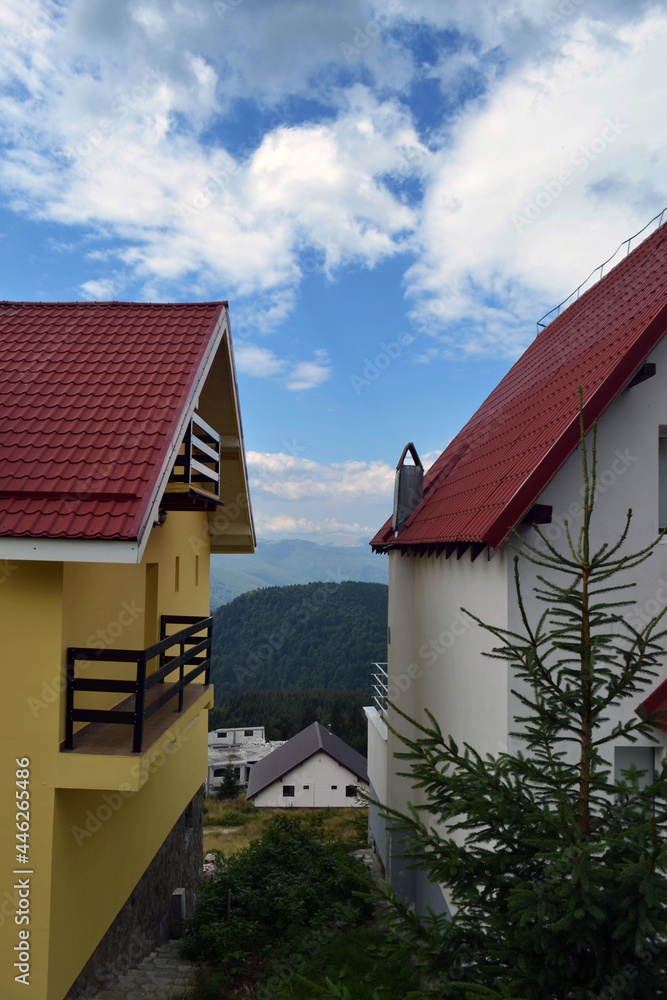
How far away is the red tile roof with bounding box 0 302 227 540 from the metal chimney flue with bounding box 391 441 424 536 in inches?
188

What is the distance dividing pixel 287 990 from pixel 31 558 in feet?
22.6

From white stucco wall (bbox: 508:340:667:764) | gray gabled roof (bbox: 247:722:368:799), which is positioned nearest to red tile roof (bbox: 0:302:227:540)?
white stucco wall (bbox: 508:340:667:764)

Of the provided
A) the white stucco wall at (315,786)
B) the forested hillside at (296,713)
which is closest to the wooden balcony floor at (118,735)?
the white stucco wall at (315,786)

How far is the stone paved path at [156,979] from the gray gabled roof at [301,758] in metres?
35.7

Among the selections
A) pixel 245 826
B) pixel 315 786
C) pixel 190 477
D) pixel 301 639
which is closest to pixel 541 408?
pixel 190 477

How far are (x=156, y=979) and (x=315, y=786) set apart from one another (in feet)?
128

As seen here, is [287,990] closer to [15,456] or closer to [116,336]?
[15,456]

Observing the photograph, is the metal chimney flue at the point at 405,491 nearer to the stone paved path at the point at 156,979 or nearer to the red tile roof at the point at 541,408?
the red tile roof at the point at 541,408

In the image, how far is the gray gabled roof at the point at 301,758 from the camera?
4475cm

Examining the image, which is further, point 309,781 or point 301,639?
Result: point 301,639

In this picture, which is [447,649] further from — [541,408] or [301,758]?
[301,758]

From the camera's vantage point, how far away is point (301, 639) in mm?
102688

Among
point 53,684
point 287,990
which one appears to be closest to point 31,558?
point 53,684

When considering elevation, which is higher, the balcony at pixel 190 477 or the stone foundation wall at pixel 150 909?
the balcony at pixel 190 477
